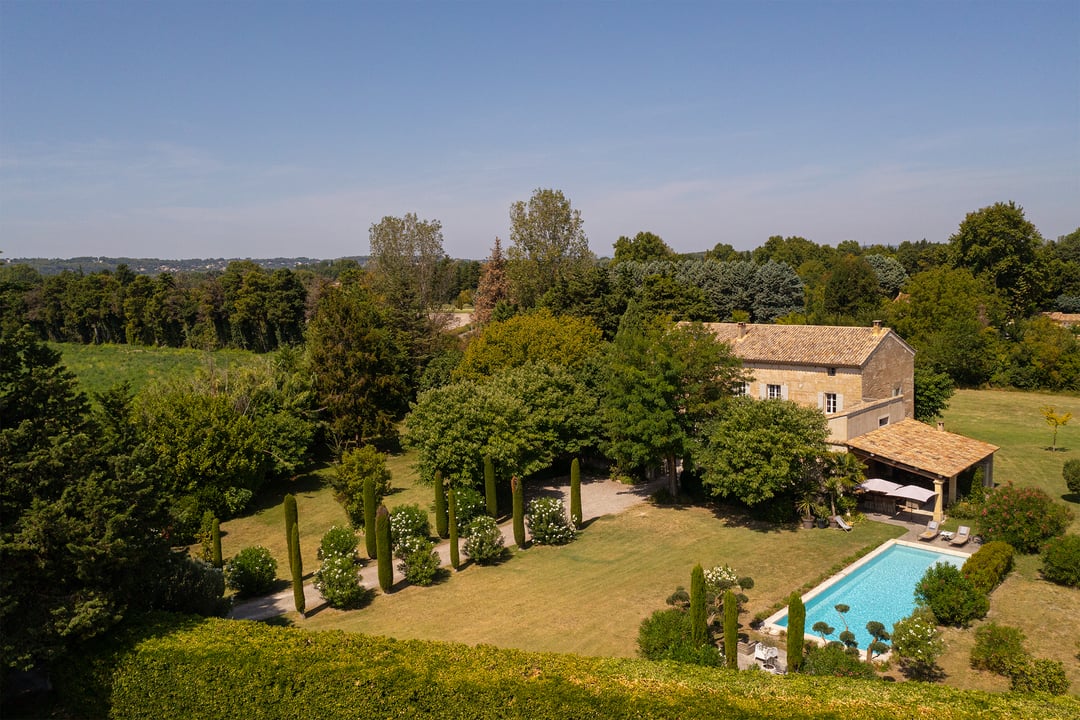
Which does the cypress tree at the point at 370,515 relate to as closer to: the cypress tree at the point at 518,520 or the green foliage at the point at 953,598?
the cypress tree at the point at 518,520

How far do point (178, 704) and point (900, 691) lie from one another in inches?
509

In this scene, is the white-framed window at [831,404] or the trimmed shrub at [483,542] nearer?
the trimmed shrub at [483,542]

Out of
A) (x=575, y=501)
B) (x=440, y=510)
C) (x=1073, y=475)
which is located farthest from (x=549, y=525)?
(x=1073, y=475)

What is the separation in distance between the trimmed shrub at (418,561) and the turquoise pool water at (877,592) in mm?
10534

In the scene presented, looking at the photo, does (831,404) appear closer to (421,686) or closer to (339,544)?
(339,544)

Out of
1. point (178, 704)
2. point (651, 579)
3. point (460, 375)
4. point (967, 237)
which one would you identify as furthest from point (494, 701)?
point (967, 237)

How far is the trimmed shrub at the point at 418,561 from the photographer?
22.6m

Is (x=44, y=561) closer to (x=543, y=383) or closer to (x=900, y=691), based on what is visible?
(x=900, y=691)

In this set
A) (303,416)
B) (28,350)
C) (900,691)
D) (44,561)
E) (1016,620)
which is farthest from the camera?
(303,416)

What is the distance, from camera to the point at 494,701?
1221 cm

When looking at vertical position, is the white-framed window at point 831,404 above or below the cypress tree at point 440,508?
above

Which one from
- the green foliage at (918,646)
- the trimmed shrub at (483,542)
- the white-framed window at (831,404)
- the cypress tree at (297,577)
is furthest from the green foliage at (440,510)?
the white-framed window at (831,404)

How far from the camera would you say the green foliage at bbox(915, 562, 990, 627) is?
18922mm

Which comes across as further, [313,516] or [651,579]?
[313,516]
